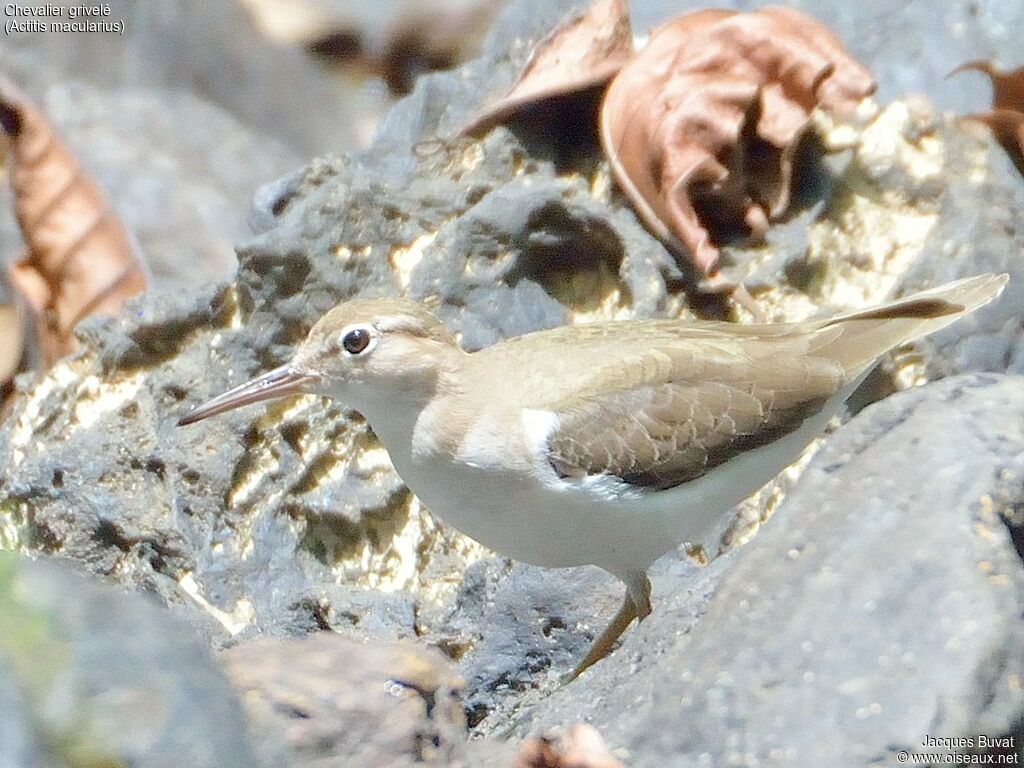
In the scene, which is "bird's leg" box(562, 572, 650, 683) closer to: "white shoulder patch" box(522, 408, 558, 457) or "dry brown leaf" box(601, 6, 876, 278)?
"white shoulder patch" box(522, 408, 558, 457)

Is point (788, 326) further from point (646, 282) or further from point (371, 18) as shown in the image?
point (371, 18)

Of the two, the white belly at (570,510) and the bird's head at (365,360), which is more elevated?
the bird's head at (365,360)

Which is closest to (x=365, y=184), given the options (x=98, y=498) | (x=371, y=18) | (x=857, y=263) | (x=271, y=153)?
(x=98, y=498)

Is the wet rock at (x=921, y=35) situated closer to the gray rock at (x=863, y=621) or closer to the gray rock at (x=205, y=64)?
the gray rock at (x=863, y=621)

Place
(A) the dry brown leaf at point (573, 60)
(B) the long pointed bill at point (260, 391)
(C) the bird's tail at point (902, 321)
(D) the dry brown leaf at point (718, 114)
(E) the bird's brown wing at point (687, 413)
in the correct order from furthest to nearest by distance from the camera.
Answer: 1. (A) the dry brown leaf at point (573, 60)
2. (D) the dry brown leaf at point (718, 114)
3. (C) the bird's tail at point (902, 321)
4. (B) the long pointed bill at point (260, 391)
5. (E) the bird's brown wing at point (687, 413)

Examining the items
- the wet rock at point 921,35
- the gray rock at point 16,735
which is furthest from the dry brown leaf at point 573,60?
the gray rock at point 16,735

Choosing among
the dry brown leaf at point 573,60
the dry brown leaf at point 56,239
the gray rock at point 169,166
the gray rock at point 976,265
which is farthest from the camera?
the gray rock at point 169,166

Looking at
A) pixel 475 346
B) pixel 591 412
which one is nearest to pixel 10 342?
pixel 475 346

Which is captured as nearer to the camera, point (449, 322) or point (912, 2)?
point (449, 322)
